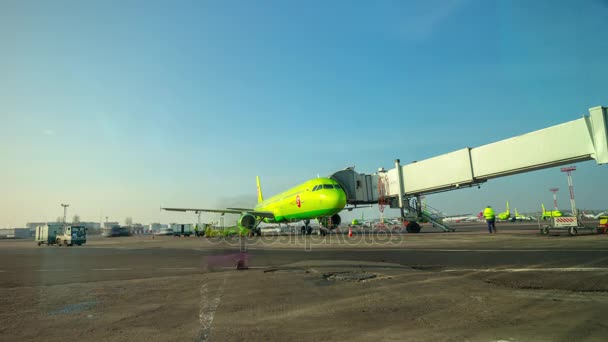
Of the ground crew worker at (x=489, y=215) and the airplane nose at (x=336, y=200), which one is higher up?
the airplane nose at (x=336, y=200)

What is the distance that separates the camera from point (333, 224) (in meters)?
31.5

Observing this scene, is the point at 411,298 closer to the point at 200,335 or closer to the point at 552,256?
the point at 200,335

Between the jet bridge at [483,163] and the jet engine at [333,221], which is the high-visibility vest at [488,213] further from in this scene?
the jet engine at [333,221]

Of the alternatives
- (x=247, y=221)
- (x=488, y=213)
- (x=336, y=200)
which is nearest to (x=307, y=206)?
(x=336, y=200)

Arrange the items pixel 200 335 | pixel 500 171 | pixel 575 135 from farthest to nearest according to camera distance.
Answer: pixel 500 171, pixel 575 135, pixel 200 335

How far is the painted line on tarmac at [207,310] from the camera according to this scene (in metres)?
3.76

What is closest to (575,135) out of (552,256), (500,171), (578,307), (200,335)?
(500,171)

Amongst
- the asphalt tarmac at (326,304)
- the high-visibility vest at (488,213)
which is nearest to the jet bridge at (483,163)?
the high-visibility vest at (488,213)

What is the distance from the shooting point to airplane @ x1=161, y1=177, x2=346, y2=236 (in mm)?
27062

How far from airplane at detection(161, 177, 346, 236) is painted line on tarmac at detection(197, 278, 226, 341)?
810 inches

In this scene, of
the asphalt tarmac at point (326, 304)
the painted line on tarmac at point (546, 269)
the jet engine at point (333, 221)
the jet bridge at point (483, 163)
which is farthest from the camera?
the jet engine at point (333, 221)

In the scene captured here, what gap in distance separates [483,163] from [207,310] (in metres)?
24.2

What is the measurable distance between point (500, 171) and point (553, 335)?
2256cm

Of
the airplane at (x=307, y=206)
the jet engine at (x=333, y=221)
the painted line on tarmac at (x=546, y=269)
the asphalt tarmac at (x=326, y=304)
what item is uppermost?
the airplane at (x=307, y=206)
